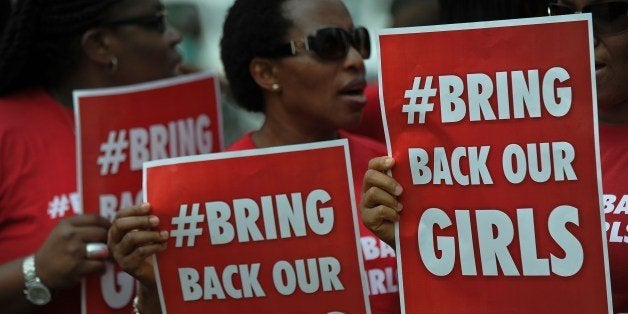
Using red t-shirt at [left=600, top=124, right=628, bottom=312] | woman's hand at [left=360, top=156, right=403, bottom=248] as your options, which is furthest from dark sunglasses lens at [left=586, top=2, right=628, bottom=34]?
woman's hand at [left=360, top=156, right=403, bottom=248]

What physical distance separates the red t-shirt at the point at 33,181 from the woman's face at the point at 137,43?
14.0 inches

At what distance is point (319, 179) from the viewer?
319 centimetres

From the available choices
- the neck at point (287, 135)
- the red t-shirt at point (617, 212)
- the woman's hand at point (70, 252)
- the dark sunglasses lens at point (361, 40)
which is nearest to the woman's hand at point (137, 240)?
the woman's hand at point (70, 252)

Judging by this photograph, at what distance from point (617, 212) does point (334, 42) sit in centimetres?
111

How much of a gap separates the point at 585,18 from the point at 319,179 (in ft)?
2.81

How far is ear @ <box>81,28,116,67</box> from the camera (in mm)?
4305

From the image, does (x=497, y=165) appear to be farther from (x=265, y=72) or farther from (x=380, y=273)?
(x=265, y=72)

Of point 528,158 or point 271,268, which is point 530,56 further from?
point 271,268

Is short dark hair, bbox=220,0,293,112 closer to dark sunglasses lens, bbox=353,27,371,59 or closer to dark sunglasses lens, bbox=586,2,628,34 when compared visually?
dark sunglasses lens, bbox=353,27,371,59

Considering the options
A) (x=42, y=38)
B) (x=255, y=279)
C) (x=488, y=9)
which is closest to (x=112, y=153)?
(x=42, y=38)

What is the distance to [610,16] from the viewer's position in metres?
3.04

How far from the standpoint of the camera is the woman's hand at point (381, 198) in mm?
2871

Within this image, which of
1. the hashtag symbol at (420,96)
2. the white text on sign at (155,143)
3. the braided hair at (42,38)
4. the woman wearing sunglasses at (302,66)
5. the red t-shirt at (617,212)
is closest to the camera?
the hashtag symbol at (420,96)

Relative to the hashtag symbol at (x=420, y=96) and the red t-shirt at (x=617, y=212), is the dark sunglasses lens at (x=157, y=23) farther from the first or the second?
the red t-shirt at (x=617, y=212)
